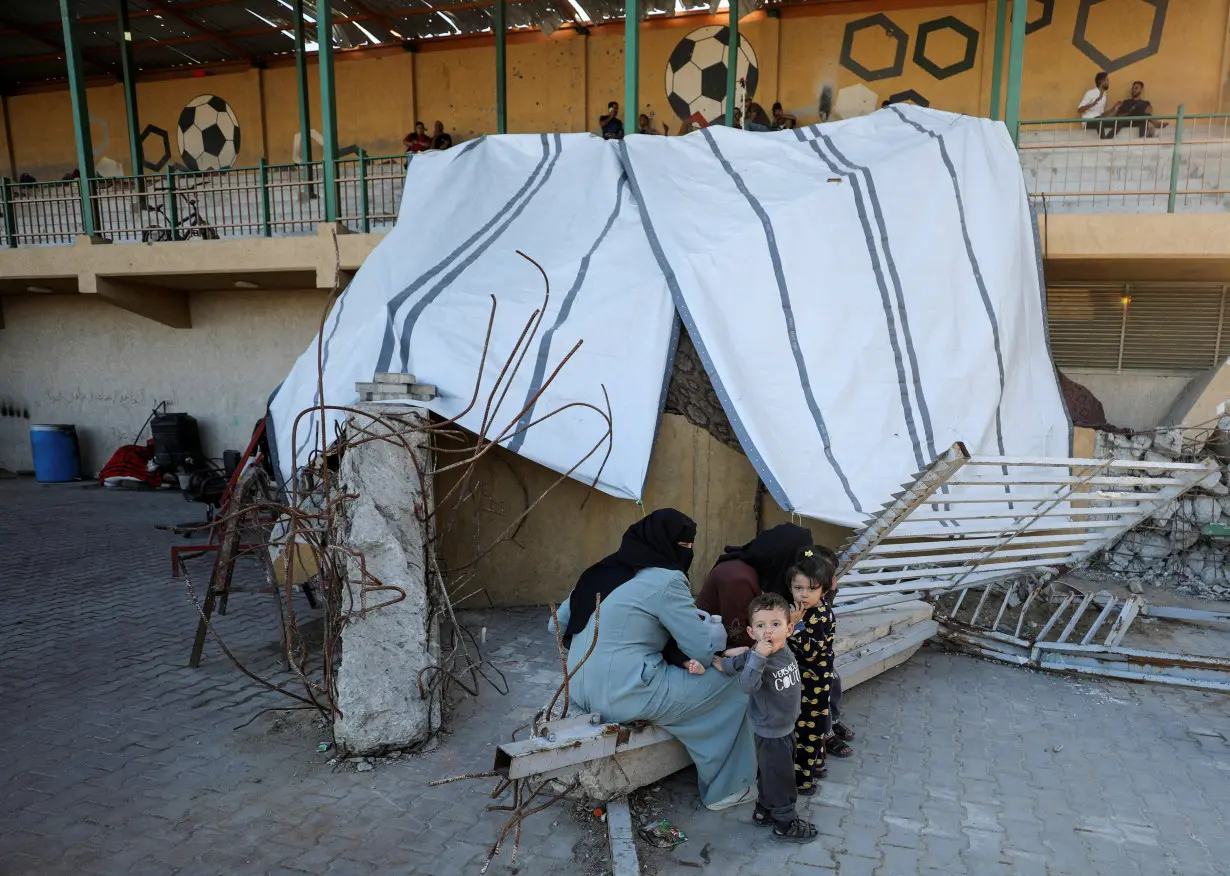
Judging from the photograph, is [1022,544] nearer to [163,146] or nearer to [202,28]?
[202,28]

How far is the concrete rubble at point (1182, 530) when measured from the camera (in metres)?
6.16

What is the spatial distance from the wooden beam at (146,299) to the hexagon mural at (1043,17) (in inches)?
475

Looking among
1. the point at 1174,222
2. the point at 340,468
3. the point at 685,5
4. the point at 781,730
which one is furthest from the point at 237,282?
the point at 1174,222

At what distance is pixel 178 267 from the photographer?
9.29 metres

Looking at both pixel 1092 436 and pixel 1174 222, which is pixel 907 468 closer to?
pixel 1092 436

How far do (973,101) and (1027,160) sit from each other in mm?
1212

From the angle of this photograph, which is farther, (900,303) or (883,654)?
(900,303)

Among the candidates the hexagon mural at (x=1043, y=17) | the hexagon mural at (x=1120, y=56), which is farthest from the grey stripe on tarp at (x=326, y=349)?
the hexagon mural at (x=1120, y=56)

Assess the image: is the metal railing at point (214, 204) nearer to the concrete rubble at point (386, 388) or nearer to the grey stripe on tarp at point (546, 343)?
the grey stripe on tarp at point (546, 343)

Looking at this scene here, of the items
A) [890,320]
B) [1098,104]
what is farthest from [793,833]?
[1098,104]

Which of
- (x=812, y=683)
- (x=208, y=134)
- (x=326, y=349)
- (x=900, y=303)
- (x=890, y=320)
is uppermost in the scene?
(x=208, y=134)

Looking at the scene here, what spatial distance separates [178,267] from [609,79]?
648cm

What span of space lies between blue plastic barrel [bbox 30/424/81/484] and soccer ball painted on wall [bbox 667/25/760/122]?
10.5m

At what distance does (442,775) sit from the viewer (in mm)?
3217
